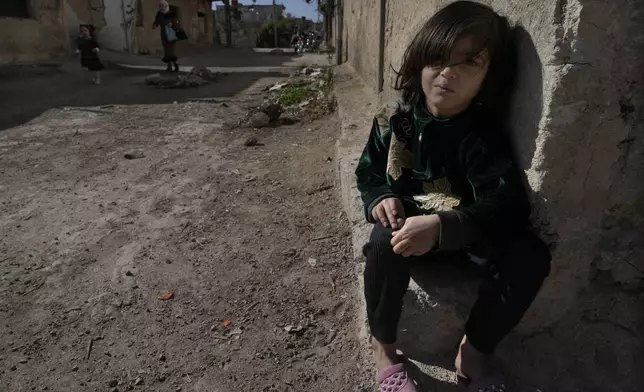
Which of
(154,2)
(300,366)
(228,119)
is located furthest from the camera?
(154,2)

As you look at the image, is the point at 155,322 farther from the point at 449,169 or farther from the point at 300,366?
the point at 449,169

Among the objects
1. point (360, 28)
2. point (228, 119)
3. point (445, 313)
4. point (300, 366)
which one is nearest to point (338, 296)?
point (300, 366)

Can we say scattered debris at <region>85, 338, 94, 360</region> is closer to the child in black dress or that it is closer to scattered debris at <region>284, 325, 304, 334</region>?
scattered debris at <region>284, 325, 304, 334</region>

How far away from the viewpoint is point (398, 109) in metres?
1.50

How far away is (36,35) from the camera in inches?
386

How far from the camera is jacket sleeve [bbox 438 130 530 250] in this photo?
126 cm

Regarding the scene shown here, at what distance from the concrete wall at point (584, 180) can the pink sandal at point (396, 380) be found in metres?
0.34

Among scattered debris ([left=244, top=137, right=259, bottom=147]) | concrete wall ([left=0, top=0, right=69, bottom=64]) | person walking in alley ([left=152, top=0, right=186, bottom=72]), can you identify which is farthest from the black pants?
concrete wall ([left=0, top=0, right=69, bottom=64])

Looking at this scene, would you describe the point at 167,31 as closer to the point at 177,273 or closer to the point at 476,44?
the point at 177,273

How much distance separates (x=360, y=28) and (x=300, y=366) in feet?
16.6

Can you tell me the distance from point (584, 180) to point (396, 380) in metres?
0.77

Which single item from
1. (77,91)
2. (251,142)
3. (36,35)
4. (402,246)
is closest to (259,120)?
(251,142)

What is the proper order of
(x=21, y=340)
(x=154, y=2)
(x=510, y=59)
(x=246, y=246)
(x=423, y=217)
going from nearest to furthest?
(x=423, y=217) → (x=510, y=59) → (x=21, y=340) → (x=246, y=246) → (x=154, y=2)

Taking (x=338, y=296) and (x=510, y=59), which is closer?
(x=510, y=59)
